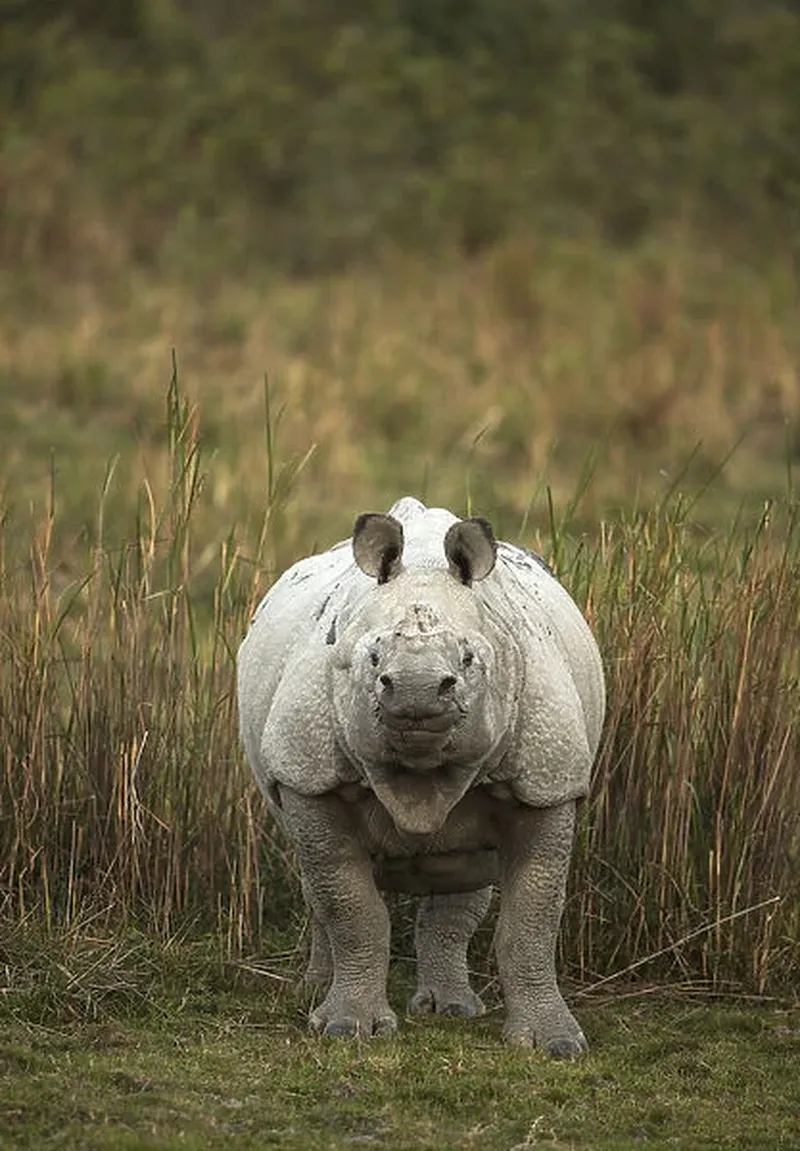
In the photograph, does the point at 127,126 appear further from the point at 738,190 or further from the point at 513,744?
the point at 513,744

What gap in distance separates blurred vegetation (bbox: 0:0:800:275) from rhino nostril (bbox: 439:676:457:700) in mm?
11668

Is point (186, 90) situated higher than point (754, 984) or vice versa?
point (186, 90)

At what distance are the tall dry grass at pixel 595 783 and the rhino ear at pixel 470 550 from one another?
1.29m

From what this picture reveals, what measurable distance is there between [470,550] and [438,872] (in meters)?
0.88

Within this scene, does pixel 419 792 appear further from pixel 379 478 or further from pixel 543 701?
pixel 379 478

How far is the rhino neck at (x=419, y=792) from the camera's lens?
6230 mm

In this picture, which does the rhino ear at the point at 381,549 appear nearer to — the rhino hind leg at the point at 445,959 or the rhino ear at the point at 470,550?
the rhino ear at the point at 470,550

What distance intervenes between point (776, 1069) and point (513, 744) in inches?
41.1

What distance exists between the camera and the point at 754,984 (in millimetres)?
7250

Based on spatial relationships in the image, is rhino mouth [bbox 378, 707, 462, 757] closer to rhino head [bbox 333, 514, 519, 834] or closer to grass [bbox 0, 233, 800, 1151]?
rhino head [bbox 333, 514, 519, 834]

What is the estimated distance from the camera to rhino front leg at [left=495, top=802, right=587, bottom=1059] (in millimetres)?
6605

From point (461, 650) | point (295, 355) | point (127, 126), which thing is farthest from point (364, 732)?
point (127, 126)

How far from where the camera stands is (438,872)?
6.71 m

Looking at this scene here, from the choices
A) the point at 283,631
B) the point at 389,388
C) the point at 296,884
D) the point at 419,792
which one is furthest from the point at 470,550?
the point at 389,388
